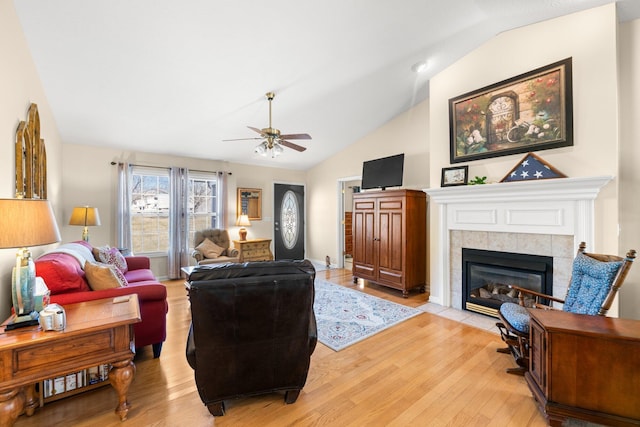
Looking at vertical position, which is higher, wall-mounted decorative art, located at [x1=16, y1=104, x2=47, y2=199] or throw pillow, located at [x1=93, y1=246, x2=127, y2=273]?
wall-mounted decorative art, located at [x1=16, y1=104, x2=47, y2=199]

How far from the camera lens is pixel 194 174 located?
555 cm

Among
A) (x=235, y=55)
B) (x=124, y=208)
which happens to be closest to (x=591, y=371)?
(x=235, y=55)

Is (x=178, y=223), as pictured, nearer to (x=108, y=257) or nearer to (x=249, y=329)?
(x=108, y=257)

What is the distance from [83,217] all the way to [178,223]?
144 cm

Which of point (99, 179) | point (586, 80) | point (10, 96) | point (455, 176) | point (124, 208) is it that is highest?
point (586, 80)

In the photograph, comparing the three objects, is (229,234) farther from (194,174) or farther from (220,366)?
(220,366)

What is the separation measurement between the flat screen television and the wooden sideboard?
122 inches

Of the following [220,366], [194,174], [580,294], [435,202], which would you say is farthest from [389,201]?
[194,174]

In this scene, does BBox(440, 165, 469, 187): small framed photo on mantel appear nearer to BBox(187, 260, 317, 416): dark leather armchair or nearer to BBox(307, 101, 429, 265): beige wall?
BBox(307, 101, 429, 265): beige wall

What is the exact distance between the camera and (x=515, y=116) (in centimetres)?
A: 318

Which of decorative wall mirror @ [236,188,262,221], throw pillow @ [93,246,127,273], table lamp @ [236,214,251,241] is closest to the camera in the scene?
throw pillow @ [93,246,127,273]

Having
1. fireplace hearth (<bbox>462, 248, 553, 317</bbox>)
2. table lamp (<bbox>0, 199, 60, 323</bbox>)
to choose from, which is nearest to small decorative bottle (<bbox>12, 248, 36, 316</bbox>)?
table lamp (<bbox>0, 199, 60, 323</bbox>)

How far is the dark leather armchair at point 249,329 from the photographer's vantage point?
63.3 inches

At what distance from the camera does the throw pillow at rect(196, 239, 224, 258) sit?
5.00 meters
